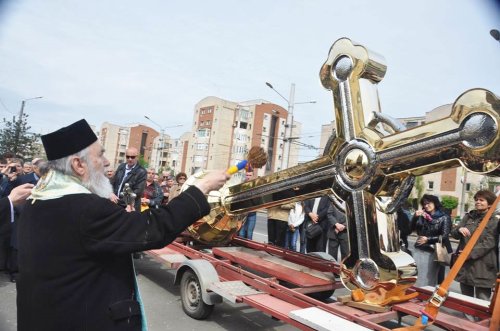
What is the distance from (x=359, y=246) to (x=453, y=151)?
126 cm

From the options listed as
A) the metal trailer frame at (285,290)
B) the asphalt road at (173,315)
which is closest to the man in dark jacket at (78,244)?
the metal trailer frame at (285,290)

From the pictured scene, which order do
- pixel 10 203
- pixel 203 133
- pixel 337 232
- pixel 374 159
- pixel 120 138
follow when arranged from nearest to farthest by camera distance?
1. pixel 10 203
2. pixel 374 159
3. pixel 337 232
4. pixel 203 133
5. pixel 120 138

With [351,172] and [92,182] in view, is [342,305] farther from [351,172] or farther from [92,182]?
[92,182]

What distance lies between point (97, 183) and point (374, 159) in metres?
2.47

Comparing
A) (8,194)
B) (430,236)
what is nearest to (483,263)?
(430,236)

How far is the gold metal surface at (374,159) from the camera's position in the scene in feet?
9.84

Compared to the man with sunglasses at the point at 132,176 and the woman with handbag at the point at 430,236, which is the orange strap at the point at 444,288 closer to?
the woman with handbag at the point at 430,236

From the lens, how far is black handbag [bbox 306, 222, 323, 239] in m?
7.82

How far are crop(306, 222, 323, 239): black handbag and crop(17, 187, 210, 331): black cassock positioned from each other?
608 centimetres

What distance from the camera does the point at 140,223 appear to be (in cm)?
197

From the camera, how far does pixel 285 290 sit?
3932mm

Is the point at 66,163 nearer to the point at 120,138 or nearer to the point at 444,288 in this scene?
the point at 444,288

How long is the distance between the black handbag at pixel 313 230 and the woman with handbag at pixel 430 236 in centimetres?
197

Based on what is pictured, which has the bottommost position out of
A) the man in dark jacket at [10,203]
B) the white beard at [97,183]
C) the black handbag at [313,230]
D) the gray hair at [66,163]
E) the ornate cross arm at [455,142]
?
the black handbag at [313,230]
